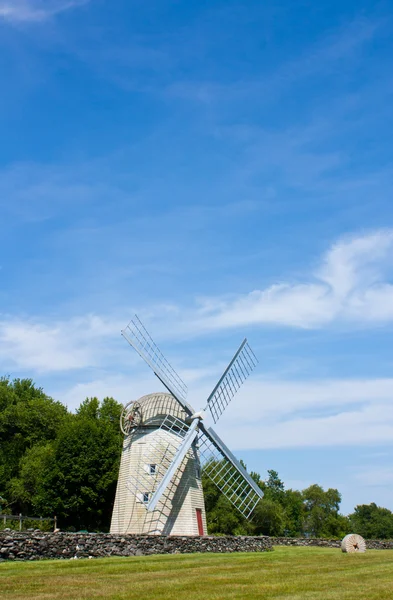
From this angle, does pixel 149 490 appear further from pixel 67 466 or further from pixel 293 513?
pixel 293 513

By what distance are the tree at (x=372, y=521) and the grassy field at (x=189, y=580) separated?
77.8m

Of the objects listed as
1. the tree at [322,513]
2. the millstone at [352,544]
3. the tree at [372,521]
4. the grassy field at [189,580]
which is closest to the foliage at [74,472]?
the millstone at [352,544]

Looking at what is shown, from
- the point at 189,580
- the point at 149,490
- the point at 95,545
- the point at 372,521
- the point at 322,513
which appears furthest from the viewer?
the point at 372,521

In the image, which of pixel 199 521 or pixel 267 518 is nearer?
pixel 199 521

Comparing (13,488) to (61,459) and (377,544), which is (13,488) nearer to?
(61,459)

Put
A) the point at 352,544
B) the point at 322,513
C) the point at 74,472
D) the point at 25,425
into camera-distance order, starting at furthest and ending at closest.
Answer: the point at 322,513
the point at 25,425
the point at 74,472
the point at 352,544

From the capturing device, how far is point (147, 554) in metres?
25.1

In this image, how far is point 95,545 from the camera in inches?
932

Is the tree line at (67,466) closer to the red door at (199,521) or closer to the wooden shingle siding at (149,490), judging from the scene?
the wooden shingle siding at (149,490)

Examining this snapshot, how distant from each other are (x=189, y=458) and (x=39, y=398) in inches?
1156

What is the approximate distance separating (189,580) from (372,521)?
334 ft

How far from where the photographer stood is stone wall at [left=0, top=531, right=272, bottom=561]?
21.3m

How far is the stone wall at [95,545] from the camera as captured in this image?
2131cm

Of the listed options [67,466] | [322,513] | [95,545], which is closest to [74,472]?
[67,466]
